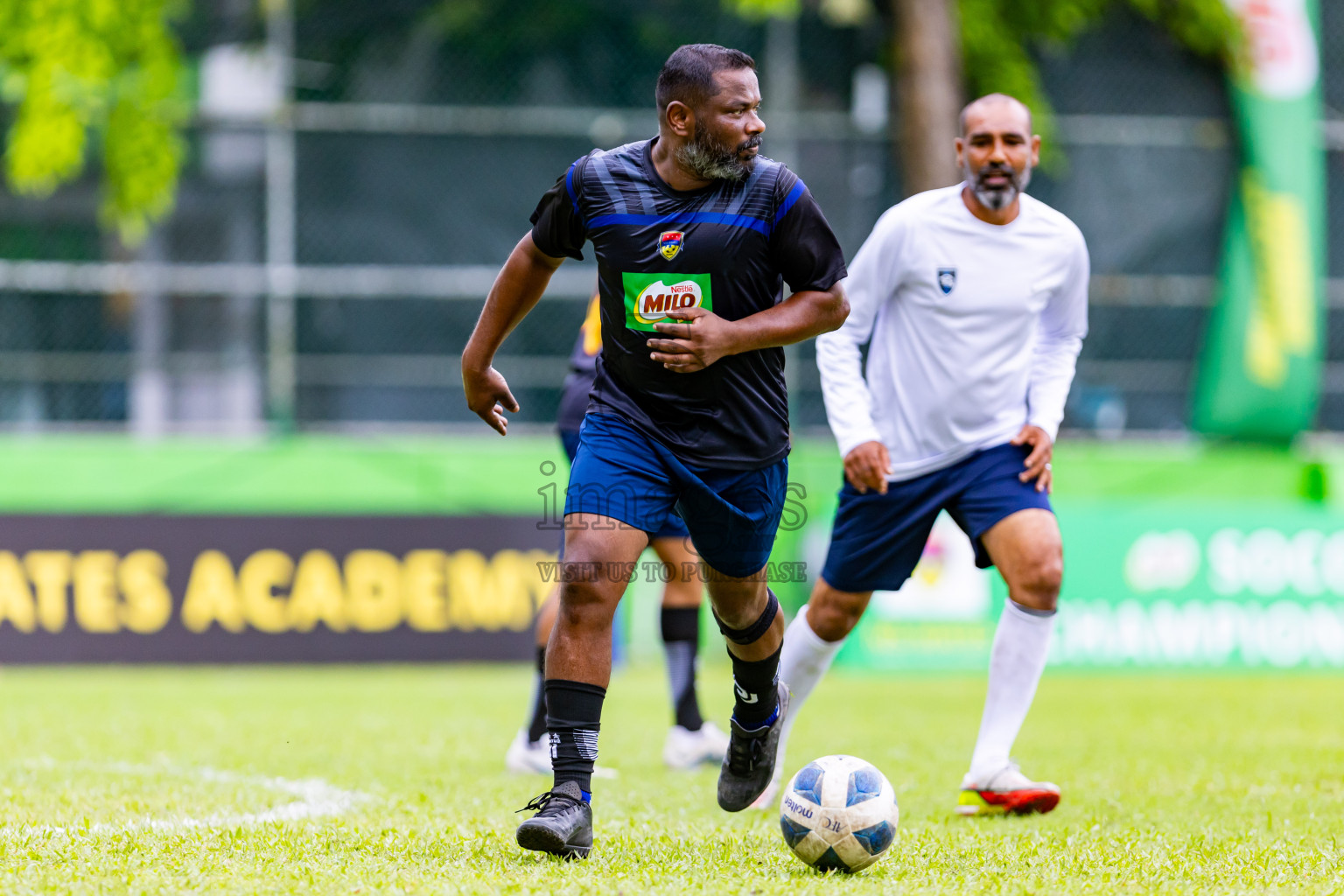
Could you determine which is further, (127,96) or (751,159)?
(127,96)

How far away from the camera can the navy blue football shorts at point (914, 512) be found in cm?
540

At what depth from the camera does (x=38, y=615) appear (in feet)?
37.1

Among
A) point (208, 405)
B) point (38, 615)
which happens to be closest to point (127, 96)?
point (208, 405)

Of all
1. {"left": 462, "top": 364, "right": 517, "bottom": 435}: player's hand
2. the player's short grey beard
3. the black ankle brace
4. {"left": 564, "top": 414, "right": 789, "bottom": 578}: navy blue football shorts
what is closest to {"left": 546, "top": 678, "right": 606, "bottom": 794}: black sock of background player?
{"left": 564, "top": 414, "right": 789, "bottom": 578}: navy blue football shorts

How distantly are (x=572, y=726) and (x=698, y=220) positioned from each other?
141 cm

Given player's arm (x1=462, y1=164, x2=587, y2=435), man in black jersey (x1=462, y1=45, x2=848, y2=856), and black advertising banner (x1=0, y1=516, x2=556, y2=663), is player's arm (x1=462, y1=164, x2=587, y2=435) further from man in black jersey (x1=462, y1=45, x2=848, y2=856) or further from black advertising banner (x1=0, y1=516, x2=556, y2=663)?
black advertising banner (x1=0, y1=516, x2=556, y2=663)

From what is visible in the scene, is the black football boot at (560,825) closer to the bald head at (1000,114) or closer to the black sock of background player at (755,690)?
the black sock of background player at (755,690)

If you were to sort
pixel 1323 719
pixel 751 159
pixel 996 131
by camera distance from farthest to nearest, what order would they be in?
pixel 1323 719 < pixel 996 131 < pixel 751 159

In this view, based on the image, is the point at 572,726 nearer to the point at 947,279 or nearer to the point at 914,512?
the point at 914,512

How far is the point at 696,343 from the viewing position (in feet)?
13.7

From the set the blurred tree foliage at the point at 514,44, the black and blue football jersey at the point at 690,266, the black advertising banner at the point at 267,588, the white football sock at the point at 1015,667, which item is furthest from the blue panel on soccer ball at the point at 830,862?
the blurred tree foliage at the point at 514,44

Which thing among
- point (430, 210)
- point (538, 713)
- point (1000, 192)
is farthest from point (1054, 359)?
point (430, 210)

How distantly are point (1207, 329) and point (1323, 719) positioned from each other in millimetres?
7054

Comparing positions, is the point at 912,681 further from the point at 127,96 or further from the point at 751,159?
the point at 127,96
